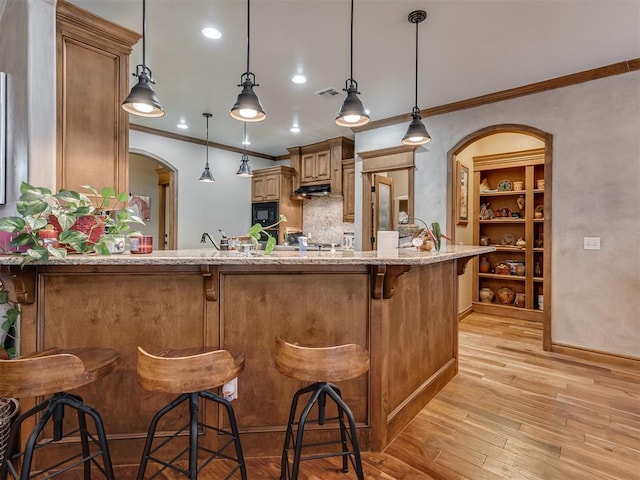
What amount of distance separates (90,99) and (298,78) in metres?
1.95

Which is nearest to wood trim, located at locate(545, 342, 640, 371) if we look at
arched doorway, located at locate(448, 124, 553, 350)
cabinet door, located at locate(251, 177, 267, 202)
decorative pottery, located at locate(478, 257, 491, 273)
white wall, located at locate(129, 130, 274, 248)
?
arched doorway, located at locate(448, 124, 553, 350)

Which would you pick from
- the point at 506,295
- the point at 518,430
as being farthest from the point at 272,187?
the point at 518,430

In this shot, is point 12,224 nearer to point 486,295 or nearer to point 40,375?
point 40,375

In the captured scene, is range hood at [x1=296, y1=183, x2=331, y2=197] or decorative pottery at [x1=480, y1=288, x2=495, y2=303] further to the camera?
range hood at [x1=296, y1=183, x2=331, y2=197]

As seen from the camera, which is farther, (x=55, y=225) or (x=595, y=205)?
(x=595, y=205)

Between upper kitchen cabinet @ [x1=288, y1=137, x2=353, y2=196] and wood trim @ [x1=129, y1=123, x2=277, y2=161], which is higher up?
wood trim @ [x1=129, y1=123, x2=277, y2=161]

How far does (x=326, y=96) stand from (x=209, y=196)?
328 centimetres

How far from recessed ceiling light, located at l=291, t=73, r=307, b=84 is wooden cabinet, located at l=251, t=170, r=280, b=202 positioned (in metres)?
3.00

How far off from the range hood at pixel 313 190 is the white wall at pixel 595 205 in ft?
9.53

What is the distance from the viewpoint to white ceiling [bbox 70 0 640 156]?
252cm

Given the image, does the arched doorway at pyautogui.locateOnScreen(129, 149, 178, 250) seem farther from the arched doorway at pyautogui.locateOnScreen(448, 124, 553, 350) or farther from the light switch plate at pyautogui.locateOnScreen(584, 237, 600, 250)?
the light switch plate at pyautogui.locateOnScreen(584, 237, 600, 250)

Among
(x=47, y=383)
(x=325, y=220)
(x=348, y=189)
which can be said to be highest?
(x=348, y=189)

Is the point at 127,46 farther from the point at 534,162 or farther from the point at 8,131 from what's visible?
the point at 534,162

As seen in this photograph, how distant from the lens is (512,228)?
548 centimetres
